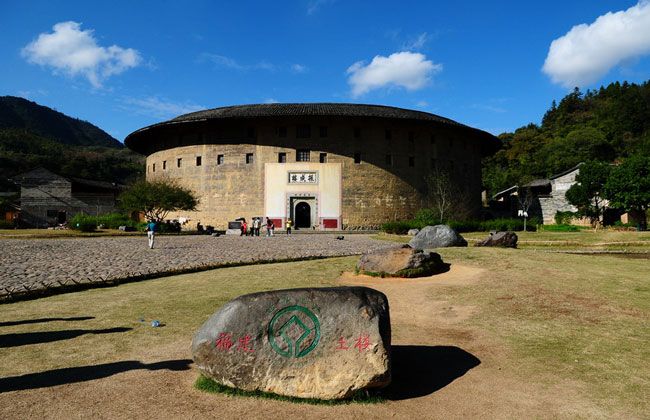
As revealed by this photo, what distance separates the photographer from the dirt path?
3.50 metres

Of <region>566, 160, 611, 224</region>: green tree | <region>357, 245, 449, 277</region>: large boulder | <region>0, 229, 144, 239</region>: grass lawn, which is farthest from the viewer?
<region>566, 160, 611, 224</region>: green tree

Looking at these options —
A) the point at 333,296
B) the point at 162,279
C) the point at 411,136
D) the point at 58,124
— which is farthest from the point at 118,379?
the point at 58,124

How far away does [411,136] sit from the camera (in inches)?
1476

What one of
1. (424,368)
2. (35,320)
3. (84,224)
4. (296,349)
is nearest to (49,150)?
(84,224)

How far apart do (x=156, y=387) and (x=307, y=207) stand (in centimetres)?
3278

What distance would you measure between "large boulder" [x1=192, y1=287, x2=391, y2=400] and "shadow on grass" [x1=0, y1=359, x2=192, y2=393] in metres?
0.94

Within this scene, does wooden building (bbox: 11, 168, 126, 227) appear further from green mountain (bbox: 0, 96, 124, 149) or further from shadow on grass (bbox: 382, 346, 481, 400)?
green mountain (bbox: 0, 96, 124, 149)

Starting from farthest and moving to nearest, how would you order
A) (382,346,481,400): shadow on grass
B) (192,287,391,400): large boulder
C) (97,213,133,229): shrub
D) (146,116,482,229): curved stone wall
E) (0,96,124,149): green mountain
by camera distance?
(0,96,124,149): green mountain < (146,116,482,229): curved stone wall < (97,213,133,229): shrub < (382,346,481,400): shadow on grass < (192,287,391,400): large boulder

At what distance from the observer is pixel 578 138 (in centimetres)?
5316

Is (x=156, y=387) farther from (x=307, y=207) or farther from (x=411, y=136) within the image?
(x=411, y=136)

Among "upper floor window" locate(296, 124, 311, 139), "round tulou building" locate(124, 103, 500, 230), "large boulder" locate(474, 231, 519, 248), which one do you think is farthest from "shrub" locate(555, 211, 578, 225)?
"large boulder" locate(474, 231, 519, 248)

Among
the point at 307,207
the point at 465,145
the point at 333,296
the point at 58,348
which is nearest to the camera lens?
the point at 333,296

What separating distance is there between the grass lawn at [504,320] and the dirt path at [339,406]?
10 centimetres

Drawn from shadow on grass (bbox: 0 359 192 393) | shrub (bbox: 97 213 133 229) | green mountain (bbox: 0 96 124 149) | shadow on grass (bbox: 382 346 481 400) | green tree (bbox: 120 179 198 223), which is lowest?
shadow on grass (bbox: 382 346 481 400)
